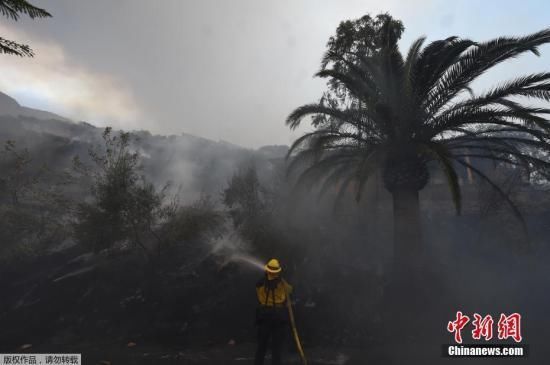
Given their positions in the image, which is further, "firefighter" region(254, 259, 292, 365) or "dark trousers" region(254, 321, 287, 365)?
"dark trousers" region(254, 321, 287, 365)

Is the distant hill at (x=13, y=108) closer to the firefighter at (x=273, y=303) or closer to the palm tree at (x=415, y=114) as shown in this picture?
the palm tree at (x=415, y=114)

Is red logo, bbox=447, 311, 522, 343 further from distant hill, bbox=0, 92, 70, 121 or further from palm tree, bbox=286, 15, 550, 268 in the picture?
distant hill, bbox=0, 92, 70, 121

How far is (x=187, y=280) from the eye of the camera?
12.9 meters

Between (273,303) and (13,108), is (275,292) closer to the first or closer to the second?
(273,303)

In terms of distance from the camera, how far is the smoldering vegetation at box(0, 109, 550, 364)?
395 inches

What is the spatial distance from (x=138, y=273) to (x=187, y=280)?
246cm

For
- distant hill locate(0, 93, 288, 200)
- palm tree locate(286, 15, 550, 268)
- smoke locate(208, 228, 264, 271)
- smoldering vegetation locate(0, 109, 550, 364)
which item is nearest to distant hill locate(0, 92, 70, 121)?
distant hill locate(0, 93, 288, 200)

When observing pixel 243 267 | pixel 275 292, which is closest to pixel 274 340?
pixel 275 292

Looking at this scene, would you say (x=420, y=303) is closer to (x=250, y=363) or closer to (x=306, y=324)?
(x=306, y=324)

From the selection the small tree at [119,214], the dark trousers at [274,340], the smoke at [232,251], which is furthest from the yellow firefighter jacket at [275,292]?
the small tree at [119,214]

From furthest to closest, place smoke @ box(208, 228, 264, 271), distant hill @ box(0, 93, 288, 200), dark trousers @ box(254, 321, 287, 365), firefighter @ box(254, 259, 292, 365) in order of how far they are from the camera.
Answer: distant hill @ box(0, 93, 288, 200)
smoke @ box(208, 228, 264, 271)
dark trousers @ box(254, 321, 287, 365)
firefighter @ box(254, 259, 292, 365)

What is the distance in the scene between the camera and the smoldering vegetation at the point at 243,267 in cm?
1003

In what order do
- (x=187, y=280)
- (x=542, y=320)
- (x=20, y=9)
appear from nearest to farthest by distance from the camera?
1. (x=20, y=9)
2. (x=542, y=320)
3. (x=187, y=280)

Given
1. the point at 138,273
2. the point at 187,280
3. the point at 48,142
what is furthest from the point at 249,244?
the point at 48,142
